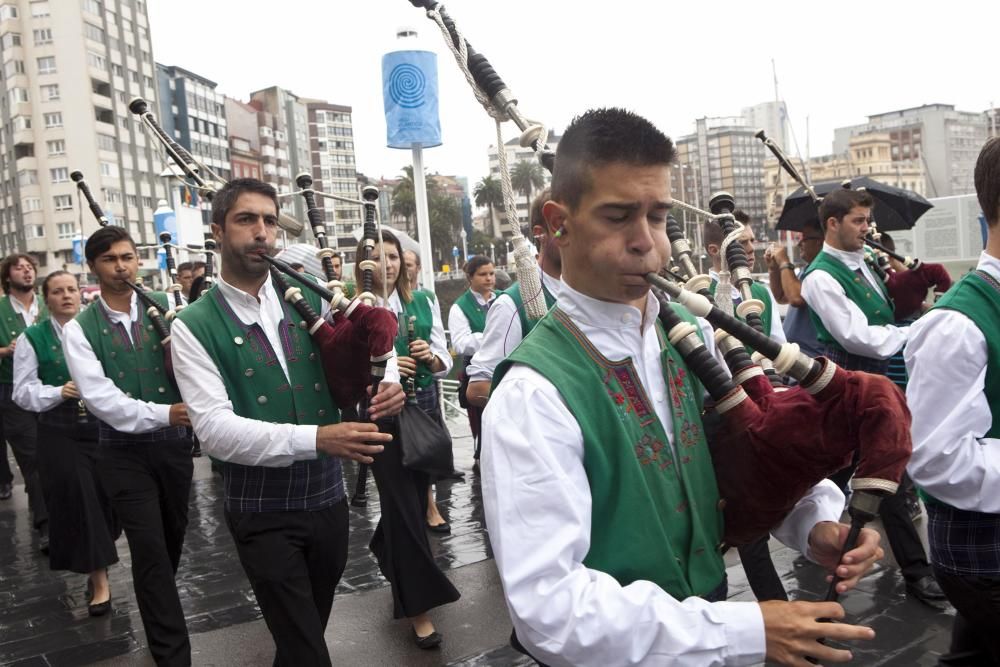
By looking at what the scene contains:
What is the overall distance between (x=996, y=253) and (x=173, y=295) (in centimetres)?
461

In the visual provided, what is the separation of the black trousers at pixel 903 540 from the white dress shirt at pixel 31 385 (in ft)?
16.3

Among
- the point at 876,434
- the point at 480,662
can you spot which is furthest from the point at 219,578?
the point at 876,434

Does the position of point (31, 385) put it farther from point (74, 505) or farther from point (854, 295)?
point (854, 295)

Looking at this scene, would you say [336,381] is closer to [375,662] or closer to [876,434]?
[375,662]

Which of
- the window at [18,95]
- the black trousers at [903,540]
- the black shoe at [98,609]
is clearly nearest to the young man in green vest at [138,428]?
the black shoe at [98,609]

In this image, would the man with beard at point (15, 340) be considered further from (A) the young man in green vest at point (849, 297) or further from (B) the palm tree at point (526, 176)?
(B) the palm tree at point (526, 176)

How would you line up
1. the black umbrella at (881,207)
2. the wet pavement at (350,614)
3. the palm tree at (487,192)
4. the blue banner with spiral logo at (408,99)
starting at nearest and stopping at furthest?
1. the wet pavement at (350,614)
2. the black umbrella at (881,207)
3. the blue banner with spiral logo at (408,99)
4. the palm tree at (487,192)

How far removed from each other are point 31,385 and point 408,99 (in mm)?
5645

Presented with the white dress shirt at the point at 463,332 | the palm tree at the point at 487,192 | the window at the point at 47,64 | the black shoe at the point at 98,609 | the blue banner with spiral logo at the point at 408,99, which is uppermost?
the window at the point at 47,64

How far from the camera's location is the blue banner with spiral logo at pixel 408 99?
10.1 meters

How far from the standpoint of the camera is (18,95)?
68625 mm

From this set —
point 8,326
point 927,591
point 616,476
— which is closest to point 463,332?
point 8,326

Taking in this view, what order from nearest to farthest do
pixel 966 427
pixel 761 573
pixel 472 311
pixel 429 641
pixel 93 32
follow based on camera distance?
pixel 966 427 → pixel 761 573 → pixel 429 641 → pixel 472 311 → pixel 93 32

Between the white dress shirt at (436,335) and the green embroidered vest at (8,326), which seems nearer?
the white dress shirt at (436,335)
